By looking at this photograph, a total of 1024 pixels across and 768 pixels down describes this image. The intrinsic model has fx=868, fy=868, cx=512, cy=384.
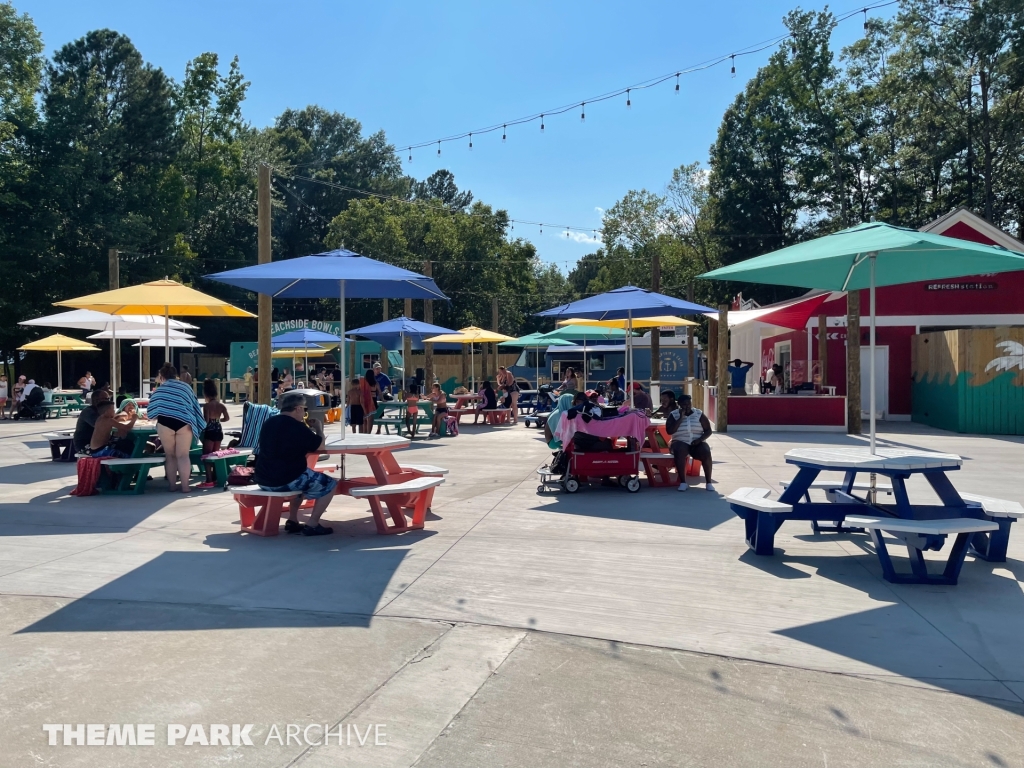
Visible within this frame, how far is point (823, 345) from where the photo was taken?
22.8 metres

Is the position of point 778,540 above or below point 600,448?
below

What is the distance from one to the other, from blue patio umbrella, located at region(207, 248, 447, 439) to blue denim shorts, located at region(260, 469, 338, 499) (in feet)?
3.32

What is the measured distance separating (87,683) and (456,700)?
1.84m

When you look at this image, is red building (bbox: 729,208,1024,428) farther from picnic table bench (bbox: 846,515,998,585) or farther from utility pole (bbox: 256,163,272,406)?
picnic table bench (bbox: 846,515,998,585)

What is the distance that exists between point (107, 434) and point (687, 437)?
7.02m

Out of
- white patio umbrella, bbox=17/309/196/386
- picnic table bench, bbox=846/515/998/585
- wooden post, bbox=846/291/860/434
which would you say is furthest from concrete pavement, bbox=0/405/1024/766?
wooden post, bbox=846/291/860/434

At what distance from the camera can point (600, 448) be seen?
34.3 feet

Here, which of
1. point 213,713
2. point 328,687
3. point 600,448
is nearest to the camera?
point 213,713

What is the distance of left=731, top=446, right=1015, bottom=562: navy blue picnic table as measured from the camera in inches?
266

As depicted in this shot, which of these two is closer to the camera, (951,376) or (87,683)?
(87,683)

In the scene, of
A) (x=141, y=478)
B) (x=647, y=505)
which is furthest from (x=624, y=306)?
(x=141, y=478)

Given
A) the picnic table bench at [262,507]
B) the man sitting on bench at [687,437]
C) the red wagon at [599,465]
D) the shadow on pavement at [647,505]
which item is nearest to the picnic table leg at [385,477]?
the picnic table bench at [262,507]

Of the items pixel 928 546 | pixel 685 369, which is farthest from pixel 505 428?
pixel 685 369

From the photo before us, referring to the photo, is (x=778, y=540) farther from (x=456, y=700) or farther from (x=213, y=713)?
(x=213, y=713)
